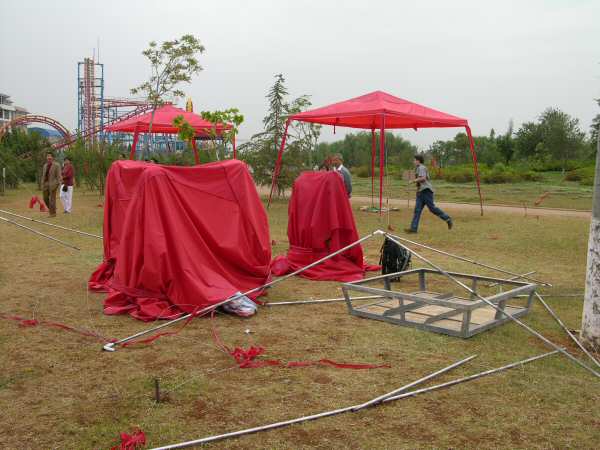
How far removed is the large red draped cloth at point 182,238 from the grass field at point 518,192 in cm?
927

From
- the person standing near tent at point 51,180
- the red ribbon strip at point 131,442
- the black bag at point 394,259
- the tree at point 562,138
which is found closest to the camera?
the red ribbon strip at point 131,442

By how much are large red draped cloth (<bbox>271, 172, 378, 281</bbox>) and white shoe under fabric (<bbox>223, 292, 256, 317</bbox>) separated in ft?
6.46

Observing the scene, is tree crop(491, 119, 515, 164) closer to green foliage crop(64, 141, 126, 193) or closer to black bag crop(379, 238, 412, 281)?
green foliage crop(64, 141, 126, 193)

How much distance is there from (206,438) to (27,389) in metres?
1.51

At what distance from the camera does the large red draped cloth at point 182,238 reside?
19.6 ft

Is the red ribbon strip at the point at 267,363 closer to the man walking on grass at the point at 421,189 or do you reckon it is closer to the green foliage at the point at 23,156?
the man walking on grass at the point at 421,189

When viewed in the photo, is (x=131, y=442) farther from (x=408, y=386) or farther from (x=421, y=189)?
(x=421, y=189)

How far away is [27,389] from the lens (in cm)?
405

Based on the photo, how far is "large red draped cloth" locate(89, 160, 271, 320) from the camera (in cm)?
598

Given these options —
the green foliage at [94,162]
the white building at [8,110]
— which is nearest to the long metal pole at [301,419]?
the green foliage at [94,162]

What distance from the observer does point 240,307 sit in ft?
19.4

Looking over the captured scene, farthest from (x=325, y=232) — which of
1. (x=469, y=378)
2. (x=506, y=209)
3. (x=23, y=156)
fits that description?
(x=23, y=156)

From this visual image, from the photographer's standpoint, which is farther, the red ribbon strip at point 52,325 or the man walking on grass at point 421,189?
the man walking on grass at point 421,189

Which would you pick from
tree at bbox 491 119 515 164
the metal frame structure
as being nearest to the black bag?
the metal frame structure
